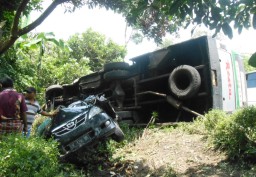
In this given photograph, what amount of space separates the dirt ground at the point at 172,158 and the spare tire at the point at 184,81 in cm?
106

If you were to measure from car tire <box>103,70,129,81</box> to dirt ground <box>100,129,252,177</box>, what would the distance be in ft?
7.49

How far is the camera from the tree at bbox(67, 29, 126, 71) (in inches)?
824

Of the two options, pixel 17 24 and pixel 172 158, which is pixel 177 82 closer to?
pixel 172 158

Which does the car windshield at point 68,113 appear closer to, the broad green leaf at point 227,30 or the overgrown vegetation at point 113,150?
the overgrown vegetation at point 113,150

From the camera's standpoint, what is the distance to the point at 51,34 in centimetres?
946

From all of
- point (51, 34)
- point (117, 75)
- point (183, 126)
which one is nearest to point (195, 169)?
point (183, 126)

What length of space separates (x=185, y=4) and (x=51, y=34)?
6872 millimetres

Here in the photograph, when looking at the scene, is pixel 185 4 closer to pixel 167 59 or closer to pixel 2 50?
pixel 2 50

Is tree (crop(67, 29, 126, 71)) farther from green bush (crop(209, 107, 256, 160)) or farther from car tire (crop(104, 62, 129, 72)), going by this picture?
green bush (crop(209, 107, 256, 160))

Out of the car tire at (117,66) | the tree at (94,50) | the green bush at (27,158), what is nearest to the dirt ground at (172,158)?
the green bush at (27,158)

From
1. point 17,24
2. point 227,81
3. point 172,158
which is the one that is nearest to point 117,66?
point 227,81

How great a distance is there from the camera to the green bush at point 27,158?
10.0ft

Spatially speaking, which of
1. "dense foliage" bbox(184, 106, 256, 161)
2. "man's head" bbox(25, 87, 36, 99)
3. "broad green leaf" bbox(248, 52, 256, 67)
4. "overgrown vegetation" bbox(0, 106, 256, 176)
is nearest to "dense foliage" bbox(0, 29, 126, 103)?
"man's head" bbox(25, 87, 36, 99)

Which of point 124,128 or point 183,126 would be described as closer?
point 183,126
